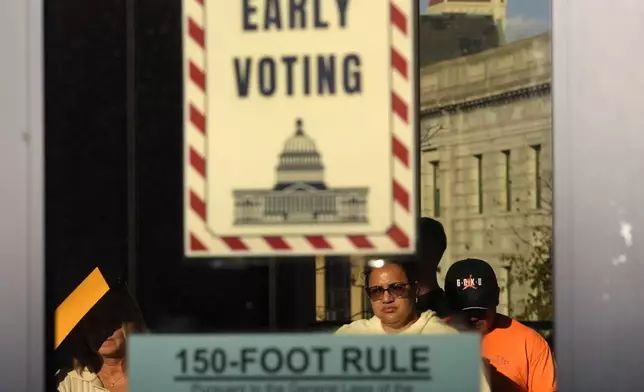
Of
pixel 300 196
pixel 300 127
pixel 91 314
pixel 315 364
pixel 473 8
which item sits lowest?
pixel 315 364

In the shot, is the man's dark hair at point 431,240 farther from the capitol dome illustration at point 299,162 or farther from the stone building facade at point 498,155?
the capitol dome illustration at point 299,162

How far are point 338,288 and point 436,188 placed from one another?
1.08 ft

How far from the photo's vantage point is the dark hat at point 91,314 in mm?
2416

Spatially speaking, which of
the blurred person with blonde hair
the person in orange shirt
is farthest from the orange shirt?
the blurred person with blonde hair

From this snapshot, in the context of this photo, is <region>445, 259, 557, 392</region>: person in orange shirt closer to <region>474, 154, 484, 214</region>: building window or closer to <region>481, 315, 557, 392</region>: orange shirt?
<region>481, 315, 557, 392</region>: orange shirt

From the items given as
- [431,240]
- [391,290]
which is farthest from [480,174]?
[391,290]

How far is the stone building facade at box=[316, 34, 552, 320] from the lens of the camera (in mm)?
2322

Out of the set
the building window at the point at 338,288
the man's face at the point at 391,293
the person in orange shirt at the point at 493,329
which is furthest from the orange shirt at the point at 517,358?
the building window at the point at 338,288

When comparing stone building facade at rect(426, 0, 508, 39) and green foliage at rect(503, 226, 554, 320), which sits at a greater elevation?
stone building facade at rect(426, 0, 508, 39)

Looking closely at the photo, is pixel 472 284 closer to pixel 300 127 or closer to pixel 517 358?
pixel 517 358

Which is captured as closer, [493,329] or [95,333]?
[493,329]

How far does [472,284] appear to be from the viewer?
7.54 feet

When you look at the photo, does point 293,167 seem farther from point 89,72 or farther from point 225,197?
point 89,72

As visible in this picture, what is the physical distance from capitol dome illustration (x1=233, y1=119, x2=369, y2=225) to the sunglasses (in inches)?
6.5
